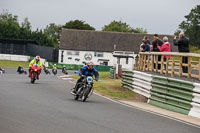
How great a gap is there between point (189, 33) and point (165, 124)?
11091 cm

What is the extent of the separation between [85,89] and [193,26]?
4174 inches

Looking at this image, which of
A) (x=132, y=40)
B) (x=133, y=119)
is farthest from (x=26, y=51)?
(x=133, y=119)

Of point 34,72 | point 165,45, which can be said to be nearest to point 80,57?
point 34,72

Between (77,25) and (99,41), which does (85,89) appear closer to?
(99,41)

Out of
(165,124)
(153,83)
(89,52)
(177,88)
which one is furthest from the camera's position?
(89,52)

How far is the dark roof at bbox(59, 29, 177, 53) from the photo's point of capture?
103 m

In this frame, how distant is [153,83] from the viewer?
19500 millimetres

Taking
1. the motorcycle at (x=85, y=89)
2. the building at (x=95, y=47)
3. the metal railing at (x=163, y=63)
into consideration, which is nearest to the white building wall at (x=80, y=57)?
the building at (x=95, y=47)

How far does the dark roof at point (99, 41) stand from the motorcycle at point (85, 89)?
274 feet

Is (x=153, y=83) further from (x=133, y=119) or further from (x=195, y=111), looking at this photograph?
(x=133, y=119)

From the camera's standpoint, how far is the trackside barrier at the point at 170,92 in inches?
617

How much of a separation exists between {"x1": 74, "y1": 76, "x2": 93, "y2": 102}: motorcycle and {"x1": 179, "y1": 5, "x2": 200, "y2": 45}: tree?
104 metres

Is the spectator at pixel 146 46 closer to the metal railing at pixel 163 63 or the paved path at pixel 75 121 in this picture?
the metal railing at pixel 163 63

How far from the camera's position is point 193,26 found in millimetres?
121125
